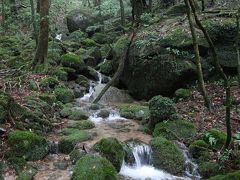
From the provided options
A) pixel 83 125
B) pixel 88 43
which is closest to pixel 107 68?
pixel 88 43

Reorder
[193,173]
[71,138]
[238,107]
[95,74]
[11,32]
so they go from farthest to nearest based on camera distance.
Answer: [11,32]
[95,74]
[238,107]
[71,138]
[193,173]

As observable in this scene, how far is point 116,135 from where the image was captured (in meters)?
11.1

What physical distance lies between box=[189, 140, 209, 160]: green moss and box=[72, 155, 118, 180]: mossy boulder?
9.37 feet

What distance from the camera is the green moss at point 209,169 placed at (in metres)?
8.82

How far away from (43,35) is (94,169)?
32.3ft

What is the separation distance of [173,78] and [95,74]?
556cm

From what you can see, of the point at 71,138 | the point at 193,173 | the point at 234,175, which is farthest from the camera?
the point at 71,138

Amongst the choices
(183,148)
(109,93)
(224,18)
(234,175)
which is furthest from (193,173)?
(224,18)

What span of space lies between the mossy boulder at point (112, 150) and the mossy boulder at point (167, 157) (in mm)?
1021

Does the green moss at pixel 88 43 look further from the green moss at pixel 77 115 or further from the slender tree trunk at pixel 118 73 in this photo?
the green moss at pixel 77 115

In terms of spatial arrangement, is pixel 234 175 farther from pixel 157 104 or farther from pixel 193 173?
pixel 157 104

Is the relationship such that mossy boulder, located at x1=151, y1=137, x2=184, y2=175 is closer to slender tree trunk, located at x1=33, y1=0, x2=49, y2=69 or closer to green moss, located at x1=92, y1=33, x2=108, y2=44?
slender tree trunk, located at x1=33, y1=0, x2=49, y2=69

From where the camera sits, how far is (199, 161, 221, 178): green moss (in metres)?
8.82

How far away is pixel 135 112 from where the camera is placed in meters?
13.4
